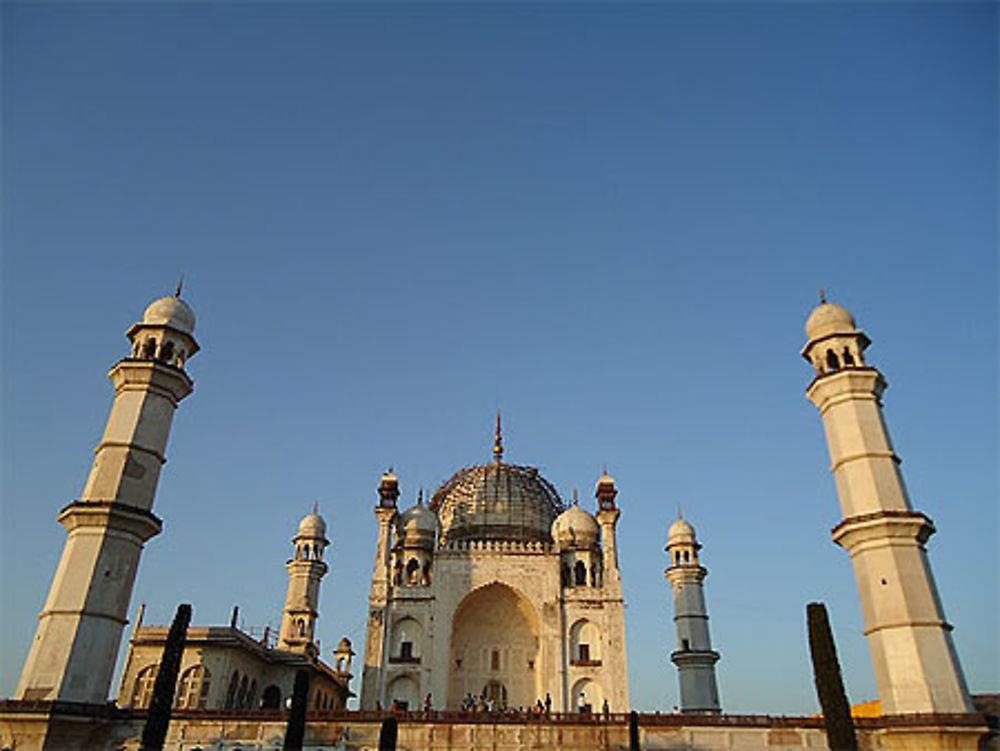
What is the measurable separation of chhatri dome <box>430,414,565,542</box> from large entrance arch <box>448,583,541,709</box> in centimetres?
384

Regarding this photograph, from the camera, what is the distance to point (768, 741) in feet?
76.1

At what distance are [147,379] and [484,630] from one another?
66.5 ft

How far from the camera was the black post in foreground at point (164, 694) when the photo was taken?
20.2m

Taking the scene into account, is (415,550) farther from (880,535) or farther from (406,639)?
(880,535)

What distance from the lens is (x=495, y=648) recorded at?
122 feet

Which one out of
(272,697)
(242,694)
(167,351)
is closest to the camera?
(167,351)

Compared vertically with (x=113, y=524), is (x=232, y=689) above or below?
below

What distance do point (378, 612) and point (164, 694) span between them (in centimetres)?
1415

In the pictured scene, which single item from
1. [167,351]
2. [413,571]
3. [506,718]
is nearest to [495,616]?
[413,571]

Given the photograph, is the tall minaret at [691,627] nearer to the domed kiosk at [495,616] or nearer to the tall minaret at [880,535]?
the domed kiosk at [495,616]

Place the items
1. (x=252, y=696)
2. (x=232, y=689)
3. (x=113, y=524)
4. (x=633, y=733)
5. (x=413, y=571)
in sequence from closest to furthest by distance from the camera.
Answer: (x=633, y=733), (x=113, y=524), (x=232, y=689), (x=252, y=696), (x=413, y=571)

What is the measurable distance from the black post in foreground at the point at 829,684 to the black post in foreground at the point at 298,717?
47.5 ft

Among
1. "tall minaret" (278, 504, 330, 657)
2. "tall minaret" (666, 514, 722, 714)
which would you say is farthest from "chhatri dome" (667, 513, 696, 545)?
"tall minaret" (278, 504, 330, 657)

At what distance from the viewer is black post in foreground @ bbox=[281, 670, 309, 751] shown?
68.2 feet
